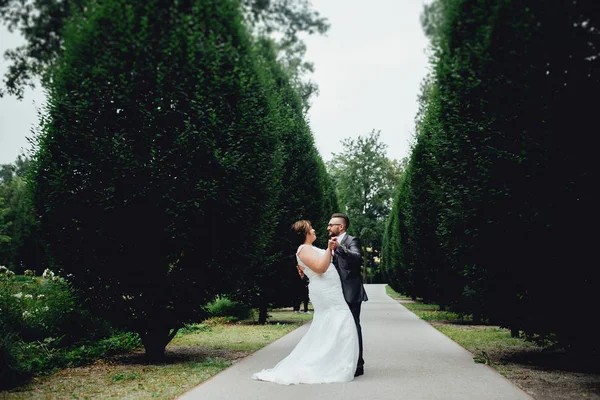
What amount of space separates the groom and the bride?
0.44 ft

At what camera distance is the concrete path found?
21.8 ft

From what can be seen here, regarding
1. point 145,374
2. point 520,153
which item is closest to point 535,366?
point 520,153

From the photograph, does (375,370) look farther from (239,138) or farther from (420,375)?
(239,138)

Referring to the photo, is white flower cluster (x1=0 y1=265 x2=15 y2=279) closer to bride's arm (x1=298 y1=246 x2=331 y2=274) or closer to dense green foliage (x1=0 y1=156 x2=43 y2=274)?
bride's arm (x1=298 y1=246 x2=331 y2=274)

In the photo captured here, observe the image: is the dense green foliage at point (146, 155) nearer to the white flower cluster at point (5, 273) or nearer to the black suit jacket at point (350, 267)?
the black suit jacket at point (350, 267)

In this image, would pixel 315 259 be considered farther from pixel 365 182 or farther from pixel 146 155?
pixel 365 182

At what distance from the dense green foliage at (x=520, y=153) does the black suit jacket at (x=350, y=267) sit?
2.18 metres

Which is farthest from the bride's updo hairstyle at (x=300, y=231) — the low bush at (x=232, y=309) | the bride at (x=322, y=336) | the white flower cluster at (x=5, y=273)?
the low bush at (x=232, y=309)

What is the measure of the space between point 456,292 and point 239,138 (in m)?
10.7

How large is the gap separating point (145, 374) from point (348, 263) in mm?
3472

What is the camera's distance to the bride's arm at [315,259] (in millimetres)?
8125

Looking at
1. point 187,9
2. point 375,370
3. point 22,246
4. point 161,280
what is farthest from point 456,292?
point 22,246

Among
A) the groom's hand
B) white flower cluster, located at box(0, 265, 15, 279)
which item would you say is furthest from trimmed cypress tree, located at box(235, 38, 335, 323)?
the groom's hand

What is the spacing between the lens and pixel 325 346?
8000mm
